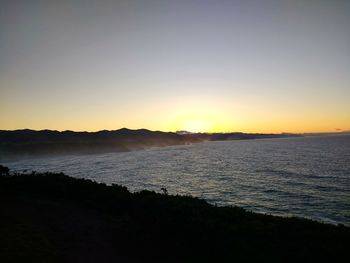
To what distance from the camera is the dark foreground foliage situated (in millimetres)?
11438

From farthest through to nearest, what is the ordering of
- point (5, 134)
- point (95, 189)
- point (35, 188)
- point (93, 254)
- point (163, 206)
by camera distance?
point (5, 134), point (35, 188), point (95, 189), point (163, 206), point (93, 254)

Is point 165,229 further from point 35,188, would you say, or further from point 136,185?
point 136,185

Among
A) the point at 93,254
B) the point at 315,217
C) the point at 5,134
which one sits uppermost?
the point at 5,134

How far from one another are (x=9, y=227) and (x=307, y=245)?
1487 centimetres

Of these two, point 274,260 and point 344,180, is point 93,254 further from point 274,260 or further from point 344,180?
point 344,180

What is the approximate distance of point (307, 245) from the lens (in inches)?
443

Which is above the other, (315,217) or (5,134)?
(5,134)

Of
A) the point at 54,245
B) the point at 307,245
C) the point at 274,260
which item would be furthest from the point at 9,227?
the point at 307,245

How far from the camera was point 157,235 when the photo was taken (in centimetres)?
1483

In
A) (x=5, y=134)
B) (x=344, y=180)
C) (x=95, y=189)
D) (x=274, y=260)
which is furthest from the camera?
(x=5, y=134)

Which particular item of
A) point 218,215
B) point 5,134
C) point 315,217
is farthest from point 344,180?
point 5,134

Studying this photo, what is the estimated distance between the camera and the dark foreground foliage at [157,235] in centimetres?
1144

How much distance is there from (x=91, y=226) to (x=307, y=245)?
1182 cm

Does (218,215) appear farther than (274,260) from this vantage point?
Yes
